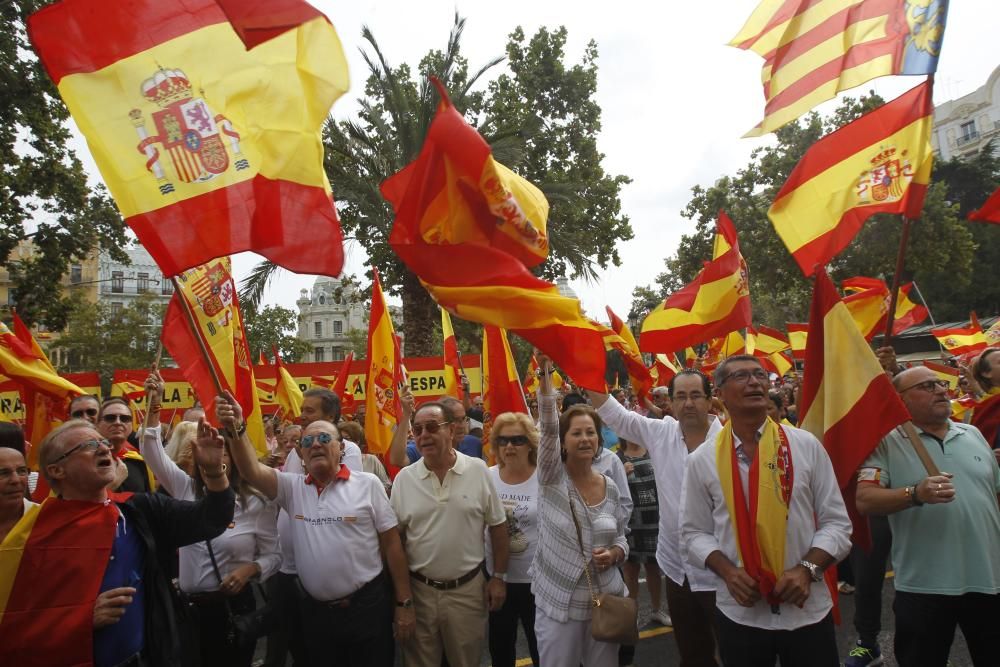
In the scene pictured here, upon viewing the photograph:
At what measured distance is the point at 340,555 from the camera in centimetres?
Result: 381

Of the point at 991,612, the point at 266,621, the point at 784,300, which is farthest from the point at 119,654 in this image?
the point at 784,300

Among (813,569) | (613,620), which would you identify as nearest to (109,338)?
(613,620)

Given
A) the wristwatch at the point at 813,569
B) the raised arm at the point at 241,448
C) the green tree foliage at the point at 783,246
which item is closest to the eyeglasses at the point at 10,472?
the raised arm at the point at 241,448

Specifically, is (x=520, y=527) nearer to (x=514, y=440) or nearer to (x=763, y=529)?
(x=514, y=440)

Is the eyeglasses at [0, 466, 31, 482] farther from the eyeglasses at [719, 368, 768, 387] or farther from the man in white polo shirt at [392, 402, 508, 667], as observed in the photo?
the eyeglasses at [719, 368, 768, 387]

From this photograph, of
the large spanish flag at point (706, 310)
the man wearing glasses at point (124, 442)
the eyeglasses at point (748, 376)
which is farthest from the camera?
the large spanish flag at point (706, 310)

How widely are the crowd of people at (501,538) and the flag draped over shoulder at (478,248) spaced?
0.25 metres

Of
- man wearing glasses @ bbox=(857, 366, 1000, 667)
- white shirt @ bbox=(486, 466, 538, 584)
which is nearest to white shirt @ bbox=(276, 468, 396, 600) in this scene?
white shirt @ bbox=(486, 466, 538, 584)

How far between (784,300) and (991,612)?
35252 millimetres

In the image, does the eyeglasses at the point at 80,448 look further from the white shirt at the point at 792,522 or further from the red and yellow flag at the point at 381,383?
the red and yellow flag at the point at 381,383

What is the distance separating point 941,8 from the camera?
3.93m

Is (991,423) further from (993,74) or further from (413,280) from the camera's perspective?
(993,74)

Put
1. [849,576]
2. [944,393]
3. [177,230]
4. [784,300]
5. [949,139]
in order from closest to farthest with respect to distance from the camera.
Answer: [177,230] → [944,393] → [849,576] → [784,300] → [949,139]

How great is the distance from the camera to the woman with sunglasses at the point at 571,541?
357 cm
